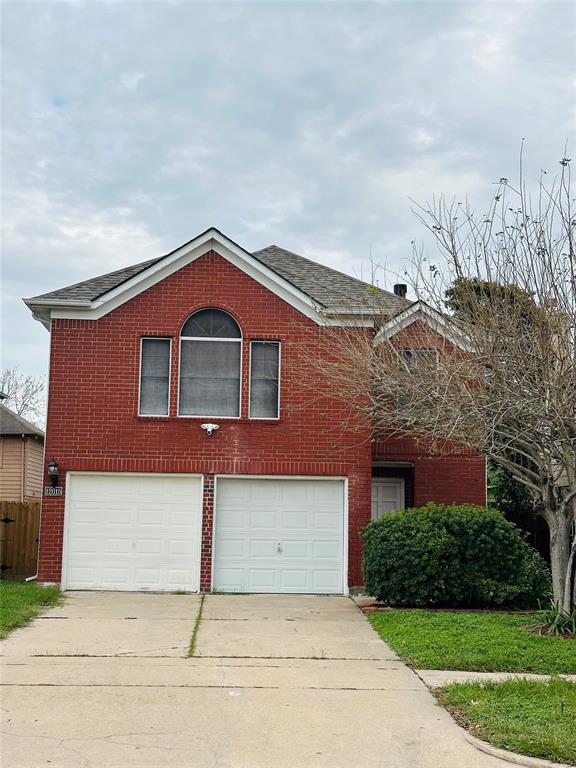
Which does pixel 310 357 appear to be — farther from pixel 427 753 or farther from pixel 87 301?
pixel 427 753

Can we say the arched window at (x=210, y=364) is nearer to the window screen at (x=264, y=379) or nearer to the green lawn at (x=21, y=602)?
the window screen at (x=264, y=379)

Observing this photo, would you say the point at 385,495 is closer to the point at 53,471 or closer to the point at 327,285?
the point at 327,285

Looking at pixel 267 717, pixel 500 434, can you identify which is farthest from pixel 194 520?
pixel 267 717

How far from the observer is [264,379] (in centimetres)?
1728

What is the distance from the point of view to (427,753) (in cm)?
733

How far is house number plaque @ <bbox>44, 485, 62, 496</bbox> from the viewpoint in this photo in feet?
54.8

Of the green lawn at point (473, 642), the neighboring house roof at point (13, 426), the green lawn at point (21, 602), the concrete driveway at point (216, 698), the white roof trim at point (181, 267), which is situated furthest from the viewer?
the neighboring house roof at point (13, 426)

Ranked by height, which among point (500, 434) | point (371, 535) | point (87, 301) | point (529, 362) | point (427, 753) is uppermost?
point (87, 301)

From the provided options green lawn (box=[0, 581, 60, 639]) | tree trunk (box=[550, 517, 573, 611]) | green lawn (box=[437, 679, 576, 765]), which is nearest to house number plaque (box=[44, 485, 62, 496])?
green lawn (box=[0, 581, 60, 639])

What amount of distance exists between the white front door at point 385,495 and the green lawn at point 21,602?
7.05 m

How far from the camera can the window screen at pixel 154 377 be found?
1712 centimetres

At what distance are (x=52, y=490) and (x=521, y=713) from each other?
423 inches

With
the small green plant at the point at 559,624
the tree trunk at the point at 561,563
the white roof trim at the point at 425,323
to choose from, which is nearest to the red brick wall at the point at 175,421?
the white roof trim at the point at 425,323

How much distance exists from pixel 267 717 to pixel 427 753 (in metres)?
1.64
